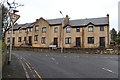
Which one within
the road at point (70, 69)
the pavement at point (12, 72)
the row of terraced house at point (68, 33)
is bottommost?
the road at point (70, 69)

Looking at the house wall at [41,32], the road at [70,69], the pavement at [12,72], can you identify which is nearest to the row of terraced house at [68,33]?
the house wall at [41,32]

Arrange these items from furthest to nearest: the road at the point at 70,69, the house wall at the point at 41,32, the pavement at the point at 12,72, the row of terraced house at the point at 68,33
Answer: the house wall at the point at 41,32 → the row of terraced house at the point at 68,33 → the road at the point at 70,69 → the pavement at the point at 12,72

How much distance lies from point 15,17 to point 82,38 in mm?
29652

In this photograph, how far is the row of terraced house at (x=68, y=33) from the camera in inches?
1529

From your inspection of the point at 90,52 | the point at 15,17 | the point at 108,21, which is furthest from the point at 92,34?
the point at 15,17

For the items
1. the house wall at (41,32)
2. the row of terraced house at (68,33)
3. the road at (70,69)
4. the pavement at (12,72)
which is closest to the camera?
the pavement at (12,72)

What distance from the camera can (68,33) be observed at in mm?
43469

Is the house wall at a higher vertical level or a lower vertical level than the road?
higher

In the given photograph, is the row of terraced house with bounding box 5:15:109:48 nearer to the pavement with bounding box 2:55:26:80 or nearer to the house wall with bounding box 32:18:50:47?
the house wall with bounding box 32:18:50:47

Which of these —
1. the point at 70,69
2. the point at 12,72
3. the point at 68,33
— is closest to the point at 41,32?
the point at 68,33

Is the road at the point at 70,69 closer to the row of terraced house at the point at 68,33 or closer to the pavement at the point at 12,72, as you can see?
the pavement at the point at 12,72

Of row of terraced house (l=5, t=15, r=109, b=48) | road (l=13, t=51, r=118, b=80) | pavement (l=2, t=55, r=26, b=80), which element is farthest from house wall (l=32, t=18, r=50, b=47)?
pavement (l=2, t=55, r=26, b=80)

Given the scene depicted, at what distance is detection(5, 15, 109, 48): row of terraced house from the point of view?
38.8 m

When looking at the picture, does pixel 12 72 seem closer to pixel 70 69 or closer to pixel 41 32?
pixel 70 69
